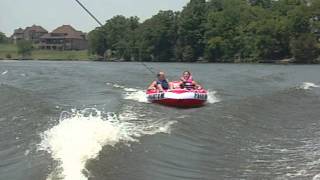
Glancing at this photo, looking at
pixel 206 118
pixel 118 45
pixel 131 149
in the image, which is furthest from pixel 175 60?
pixel 131 149

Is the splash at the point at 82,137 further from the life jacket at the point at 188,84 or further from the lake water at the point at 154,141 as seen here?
the life jacket at the point at 188,84

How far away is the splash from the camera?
11.3 meters

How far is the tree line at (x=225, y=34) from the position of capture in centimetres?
8731

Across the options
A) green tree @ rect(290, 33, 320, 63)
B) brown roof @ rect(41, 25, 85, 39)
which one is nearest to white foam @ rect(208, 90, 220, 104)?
green tree @ rect(290, 33, 320, 63)

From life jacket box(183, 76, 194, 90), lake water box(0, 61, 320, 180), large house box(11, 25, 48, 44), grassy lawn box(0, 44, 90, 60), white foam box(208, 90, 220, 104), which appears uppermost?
large house box(11, 25, 48, 44)

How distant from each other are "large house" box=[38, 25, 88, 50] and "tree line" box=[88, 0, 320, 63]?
49.3 m

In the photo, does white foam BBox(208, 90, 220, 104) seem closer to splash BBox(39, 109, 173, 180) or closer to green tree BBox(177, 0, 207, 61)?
splash BBox(39, 109, 173, 180)

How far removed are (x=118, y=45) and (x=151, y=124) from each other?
300ft

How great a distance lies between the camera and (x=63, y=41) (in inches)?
6339

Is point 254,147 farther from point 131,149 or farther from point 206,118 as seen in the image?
point 206,118

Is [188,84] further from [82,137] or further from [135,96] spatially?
[82,137]

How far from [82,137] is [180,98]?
352 inches

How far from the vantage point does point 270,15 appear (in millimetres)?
94812

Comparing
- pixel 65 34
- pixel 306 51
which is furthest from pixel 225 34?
pixel 65 34
